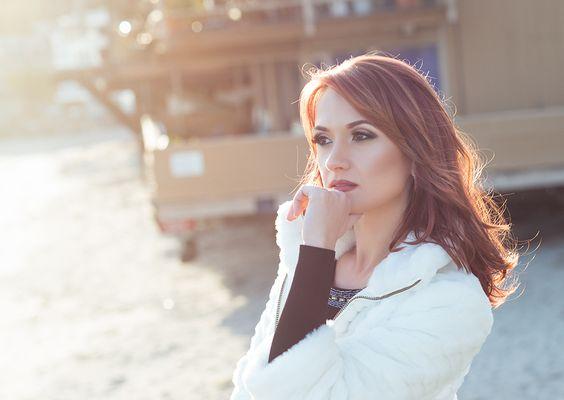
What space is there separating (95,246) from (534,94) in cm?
556

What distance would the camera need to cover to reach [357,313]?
198 centimetres

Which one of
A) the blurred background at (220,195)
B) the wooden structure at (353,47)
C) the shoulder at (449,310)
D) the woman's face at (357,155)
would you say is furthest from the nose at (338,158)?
the wooden structure at (353,47)

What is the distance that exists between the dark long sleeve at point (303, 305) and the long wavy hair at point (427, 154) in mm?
259

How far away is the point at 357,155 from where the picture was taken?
1986 mm

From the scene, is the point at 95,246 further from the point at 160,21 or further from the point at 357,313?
the point at 357,313

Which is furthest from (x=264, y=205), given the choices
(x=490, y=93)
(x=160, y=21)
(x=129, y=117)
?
(x=129, y=117)

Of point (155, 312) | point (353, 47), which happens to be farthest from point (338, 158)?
point (353, 47)

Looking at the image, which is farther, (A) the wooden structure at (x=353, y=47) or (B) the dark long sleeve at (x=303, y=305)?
(A) the wooden structure at (x=353, y=47)

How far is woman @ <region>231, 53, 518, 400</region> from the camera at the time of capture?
1837 mm

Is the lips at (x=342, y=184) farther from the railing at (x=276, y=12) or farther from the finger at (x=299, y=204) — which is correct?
→ the railing at (x=276, y=12)

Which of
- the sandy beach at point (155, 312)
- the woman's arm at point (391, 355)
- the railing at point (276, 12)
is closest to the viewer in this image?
the woman's arm at point (391, 355)

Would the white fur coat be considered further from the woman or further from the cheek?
the cheek

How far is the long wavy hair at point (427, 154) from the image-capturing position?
6.40 ft

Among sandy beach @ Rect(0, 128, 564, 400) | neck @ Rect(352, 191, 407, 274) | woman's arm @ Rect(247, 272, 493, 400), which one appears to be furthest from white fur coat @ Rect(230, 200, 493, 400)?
sandy beach @ Rect(0, 128, 564, 400)
